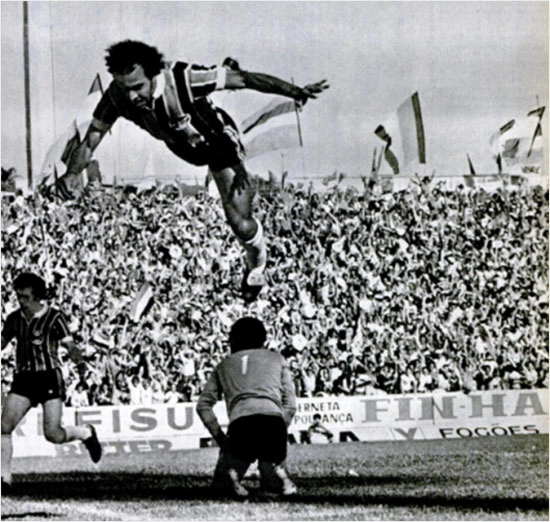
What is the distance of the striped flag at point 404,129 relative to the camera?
6.73 meters

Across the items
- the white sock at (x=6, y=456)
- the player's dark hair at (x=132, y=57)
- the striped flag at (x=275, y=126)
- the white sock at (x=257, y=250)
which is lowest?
the white sock at (x=6, y=456)

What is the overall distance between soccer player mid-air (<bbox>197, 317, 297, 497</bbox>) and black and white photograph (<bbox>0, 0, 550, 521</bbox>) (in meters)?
0.04

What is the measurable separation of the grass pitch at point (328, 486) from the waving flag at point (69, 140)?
1571 millimetres

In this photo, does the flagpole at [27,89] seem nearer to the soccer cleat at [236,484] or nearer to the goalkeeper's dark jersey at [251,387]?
the goalkeeper's dark jersey at [251,387]

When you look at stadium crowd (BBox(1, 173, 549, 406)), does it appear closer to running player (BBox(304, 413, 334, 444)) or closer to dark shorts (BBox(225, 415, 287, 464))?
running player (BBox(304, 413, 334, 444))

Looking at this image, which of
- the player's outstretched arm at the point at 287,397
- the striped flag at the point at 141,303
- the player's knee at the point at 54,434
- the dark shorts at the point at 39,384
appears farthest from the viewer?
the striped flag at the point at 141,303

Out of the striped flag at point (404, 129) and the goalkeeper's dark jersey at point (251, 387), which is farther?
the striped flag at point (404, 129)

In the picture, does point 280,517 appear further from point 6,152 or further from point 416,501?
point 6,152

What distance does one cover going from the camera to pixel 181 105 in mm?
6652

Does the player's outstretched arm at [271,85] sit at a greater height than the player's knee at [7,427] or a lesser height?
greater

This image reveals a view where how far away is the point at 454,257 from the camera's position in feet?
23.1

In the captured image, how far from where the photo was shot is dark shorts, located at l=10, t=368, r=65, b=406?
20.9 feet

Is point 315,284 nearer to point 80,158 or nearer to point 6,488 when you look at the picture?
point 80,158

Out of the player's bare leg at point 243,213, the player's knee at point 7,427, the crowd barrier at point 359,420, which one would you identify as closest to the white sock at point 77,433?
the crowd barrier at point 359,420
